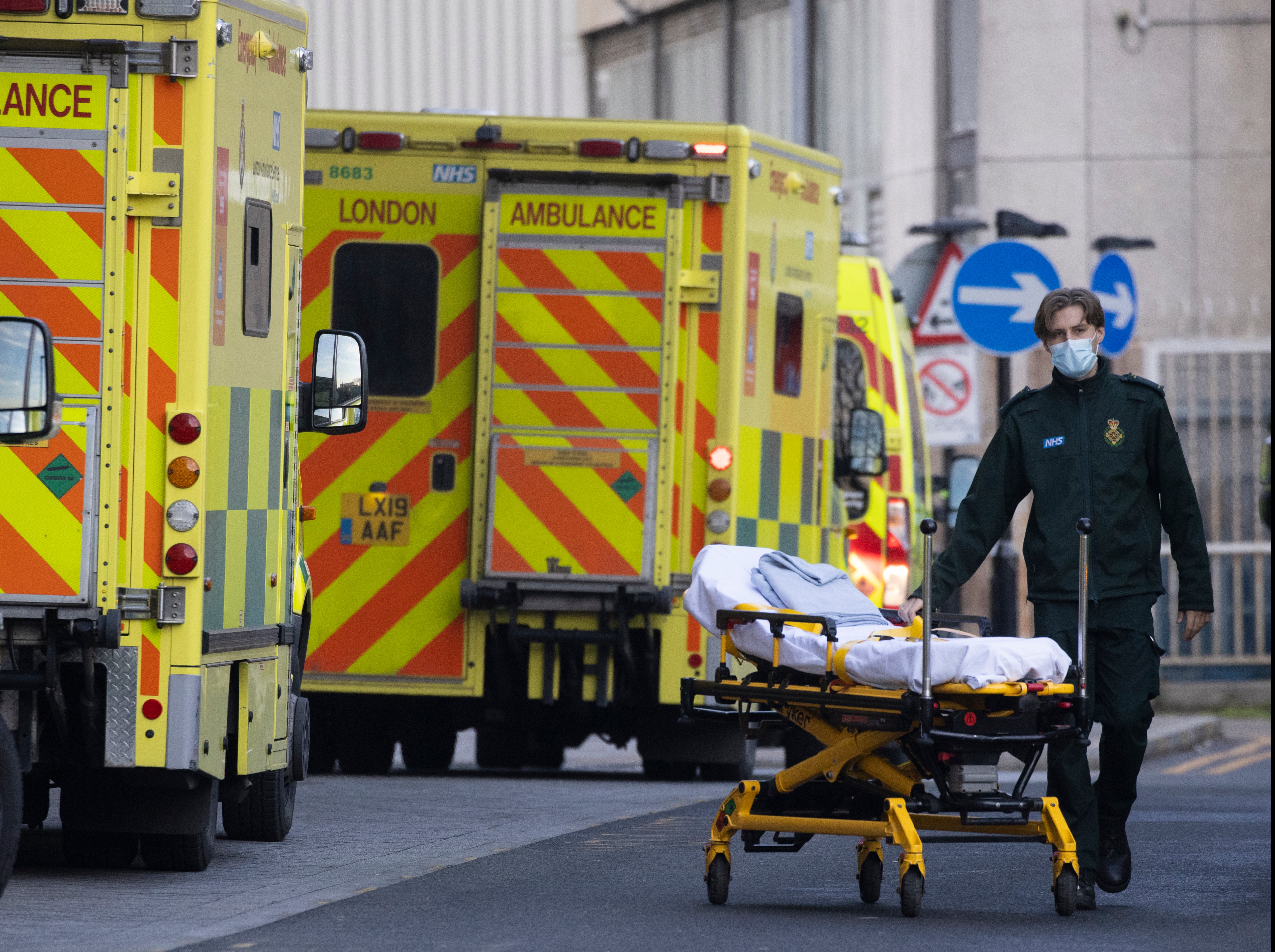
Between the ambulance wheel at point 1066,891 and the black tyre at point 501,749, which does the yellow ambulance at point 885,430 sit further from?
the ambulance wheel at point 1066,891

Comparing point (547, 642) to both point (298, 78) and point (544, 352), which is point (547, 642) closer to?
point (544, 352)

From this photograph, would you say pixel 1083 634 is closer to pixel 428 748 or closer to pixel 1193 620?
pixel 1193 620

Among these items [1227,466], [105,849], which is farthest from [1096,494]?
[1227,466]

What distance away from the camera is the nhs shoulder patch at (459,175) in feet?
40.4

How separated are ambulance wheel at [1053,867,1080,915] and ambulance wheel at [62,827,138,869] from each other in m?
3.13

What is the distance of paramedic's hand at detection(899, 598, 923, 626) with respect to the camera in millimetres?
7527

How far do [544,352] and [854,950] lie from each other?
571 cm

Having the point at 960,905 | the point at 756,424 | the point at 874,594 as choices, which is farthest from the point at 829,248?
the point at 960,905

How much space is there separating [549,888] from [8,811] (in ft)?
5.82

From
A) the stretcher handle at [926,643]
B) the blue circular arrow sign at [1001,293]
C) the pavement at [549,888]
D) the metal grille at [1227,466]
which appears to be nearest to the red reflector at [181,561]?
the pavement at [549,888]

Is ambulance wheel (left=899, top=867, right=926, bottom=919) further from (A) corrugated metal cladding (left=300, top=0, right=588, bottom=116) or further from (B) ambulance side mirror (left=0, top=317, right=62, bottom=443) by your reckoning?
(A) corrugated metal cladding (left=300, top=0, right=588, bottom=116)

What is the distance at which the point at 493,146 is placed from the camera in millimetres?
12281

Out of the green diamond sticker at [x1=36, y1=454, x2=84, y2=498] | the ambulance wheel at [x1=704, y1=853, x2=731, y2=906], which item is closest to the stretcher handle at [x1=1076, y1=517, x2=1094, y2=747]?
the ambulance wheel at [x1=704, y1=853, x2=731, y2=906]

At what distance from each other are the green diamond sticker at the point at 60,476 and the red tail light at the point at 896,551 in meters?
7.50
